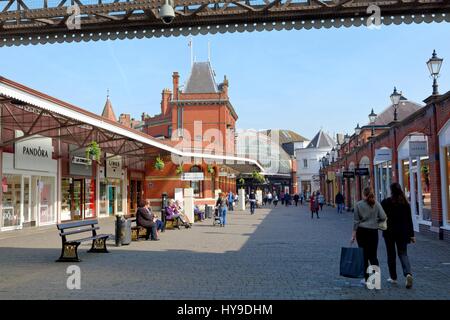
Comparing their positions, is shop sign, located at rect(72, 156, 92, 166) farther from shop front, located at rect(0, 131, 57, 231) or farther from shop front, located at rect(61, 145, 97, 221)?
shop front, located at rect(0, 131, 57, 231)

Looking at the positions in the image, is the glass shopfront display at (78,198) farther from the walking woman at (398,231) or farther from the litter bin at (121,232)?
the walking woman at (398,231)

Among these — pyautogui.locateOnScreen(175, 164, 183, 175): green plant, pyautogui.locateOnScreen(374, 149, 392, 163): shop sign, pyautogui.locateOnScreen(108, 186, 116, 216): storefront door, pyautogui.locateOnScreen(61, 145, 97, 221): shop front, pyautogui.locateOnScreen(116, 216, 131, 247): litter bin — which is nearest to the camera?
pyautogui.locateOnScreen(116, 216, 131, 247): litter bin

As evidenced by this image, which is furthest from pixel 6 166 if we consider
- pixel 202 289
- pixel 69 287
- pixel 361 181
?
pixel 361 181

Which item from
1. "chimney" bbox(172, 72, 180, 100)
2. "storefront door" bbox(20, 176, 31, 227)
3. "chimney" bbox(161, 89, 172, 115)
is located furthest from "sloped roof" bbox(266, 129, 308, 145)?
"storefront door" bbox(20, 176, 31, 227)

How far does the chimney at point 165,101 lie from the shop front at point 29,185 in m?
41.6

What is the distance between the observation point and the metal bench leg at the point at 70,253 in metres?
11.0

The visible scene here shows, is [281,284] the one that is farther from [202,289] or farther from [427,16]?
[427,16]

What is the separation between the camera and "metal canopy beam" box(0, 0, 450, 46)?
7250 millimetres

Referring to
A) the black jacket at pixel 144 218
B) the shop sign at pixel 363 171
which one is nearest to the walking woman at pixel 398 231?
the black jacket at pixel 144 218

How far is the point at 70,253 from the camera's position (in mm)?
11055

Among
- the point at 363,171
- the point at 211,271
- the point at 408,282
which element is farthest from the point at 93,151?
the point at 408,282

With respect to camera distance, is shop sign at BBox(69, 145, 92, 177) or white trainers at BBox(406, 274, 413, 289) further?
shop sign at BBox(69, 145, 92, 177)

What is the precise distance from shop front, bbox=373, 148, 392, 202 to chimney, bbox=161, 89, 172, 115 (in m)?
43.4

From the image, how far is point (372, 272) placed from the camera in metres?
7.83
